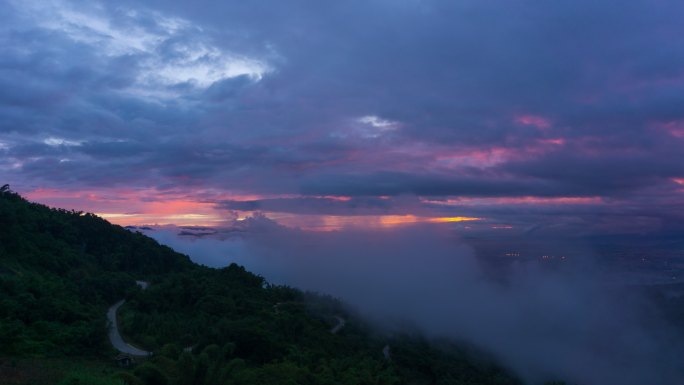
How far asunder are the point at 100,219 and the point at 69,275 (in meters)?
26.1

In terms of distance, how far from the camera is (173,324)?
106 ft

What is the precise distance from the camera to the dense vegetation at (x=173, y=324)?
20.7 meters

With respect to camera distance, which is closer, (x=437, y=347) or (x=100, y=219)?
(x=437, y=347)

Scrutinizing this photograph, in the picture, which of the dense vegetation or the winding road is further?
the winding road

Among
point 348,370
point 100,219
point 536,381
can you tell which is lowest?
point 536,381

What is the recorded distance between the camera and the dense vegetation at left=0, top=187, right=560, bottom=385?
816 inches

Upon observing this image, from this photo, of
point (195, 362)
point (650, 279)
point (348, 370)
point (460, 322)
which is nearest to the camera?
point (195, 362)

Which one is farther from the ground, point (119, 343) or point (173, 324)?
point (173, 324)

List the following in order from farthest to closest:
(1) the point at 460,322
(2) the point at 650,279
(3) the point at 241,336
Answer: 1. (2) the point at 650,279
2. (1) the point at 460,322
3. (3) the point at 241,336

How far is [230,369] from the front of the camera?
705 inches

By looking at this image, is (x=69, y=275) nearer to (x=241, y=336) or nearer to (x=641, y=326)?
(x=241, y=336)

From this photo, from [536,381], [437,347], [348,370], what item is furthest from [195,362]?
[536,381]

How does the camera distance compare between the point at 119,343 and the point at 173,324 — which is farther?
the point at 173,324

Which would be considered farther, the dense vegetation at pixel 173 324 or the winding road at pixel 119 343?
the winding road at pixel 119 343
